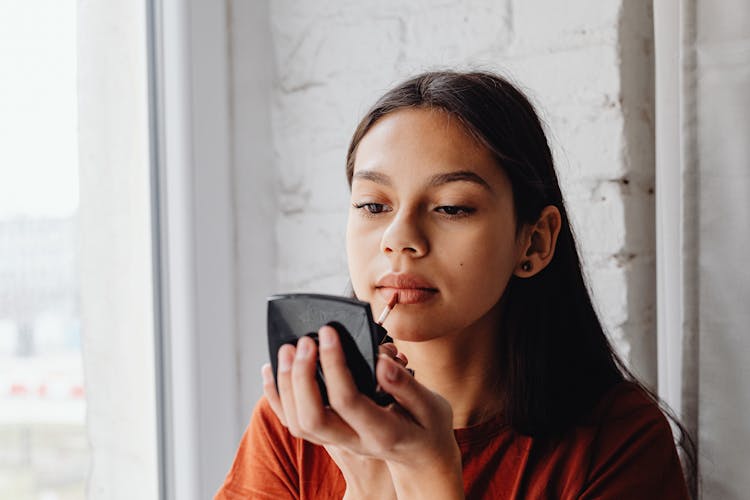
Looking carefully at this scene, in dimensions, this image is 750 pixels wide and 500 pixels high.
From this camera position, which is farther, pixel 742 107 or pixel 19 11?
pixel 19 11

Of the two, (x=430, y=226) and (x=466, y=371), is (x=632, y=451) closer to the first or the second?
(x=466, y=371)

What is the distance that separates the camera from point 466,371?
0.80 metres

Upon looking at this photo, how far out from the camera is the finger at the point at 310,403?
0.57 m

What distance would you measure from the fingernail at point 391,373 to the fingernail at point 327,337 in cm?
4

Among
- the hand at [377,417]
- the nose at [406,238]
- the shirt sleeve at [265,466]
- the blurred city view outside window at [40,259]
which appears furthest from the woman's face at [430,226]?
the blurred city view outside window at [40,259]

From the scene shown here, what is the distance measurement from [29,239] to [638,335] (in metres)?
0.69

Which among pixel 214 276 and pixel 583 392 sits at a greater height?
pixel 214 276

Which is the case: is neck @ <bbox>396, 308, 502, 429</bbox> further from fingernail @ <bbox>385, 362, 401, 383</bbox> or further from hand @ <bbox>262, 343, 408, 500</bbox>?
fingernail @ <bbox>385, 362, 401, 383</bbox>

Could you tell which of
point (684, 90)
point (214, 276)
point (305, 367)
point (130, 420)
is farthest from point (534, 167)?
point (130, 420)

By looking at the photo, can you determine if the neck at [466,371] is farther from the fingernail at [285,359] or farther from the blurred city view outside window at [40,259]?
the blurred city view outside window at [40,259]

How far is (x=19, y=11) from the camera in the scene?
913mm

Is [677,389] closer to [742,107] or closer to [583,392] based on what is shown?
[583,392]

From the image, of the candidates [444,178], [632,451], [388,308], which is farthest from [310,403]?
[632,451]

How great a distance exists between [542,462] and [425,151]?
0.31 m
